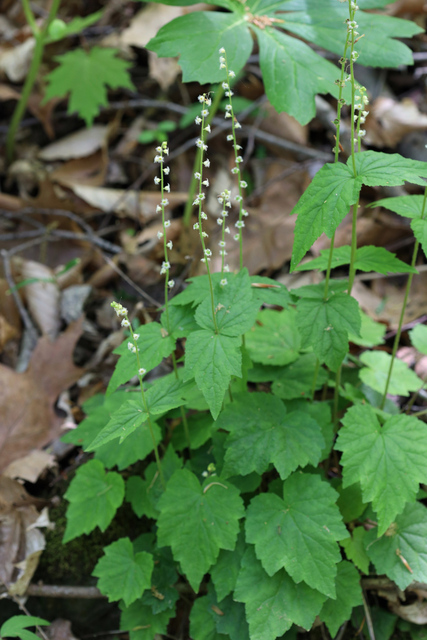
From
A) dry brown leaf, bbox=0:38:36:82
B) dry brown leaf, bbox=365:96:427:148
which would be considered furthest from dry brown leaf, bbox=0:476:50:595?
dry brown leaf, bbox=0:38:36:82

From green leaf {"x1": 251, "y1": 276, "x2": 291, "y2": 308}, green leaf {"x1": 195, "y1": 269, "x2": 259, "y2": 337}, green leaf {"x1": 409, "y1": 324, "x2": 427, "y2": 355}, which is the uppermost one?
green leaf {"x1": 195, "y1": 269, "x2": 259, "y2": 337}

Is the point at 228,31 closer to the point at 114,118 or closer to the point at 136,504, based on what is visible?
the point at 136,504

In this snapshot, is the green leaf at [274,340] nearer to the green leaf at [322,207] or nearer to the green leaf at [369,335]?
the green leaf at [369,335]

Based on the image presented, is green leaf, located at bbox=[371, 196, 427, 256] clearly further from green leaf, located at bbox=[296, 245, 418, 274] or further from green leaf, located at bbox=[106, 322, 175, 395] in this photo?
green leaf, located at bbox=[106, 322, 175, 395]

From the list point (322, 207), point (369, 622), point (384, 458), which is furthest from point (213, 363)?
point (369, 622)

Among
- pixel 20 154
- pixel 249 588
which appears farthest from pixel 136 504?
Answer: pixel 20 154

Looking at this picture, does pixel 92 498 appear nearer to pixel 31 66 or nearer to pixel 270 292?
pixel 270 292

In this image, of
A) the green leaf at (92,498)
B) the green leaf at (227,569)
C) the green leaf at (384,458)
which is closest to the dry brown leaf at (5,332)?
the green leaf at (92,498)
